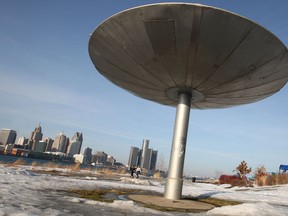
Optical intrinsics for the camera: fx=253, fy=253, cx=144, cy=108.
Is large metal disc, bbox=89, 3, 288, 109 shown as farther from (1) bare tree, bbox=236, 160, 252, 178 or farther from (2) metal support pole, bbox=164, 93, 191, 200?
(1) bare tree, bbox=236, 160, 252, 178

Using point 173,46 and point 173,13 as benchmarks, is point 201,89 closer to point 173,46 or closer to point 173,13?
point 173,46

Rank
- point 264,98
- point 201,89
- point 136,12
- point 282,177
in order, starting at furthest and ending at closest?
point 282,177, point 264,98, point 201,89, point 136,12

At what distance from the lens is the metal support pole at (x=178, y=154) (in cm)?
1017

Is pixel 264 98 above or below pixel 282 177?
above

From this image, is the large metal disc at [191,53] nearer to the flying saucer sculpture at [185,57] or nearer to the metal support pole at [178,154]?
the flying saucer sculpture at [185,57]

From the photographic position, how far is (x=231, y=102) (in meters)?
13.2

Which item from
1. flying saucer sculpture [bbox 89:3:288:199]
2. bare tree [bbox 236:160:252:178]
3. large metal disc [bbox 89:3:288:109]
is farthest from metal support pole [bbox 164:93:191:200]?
bare tree [bbox 236:160:252:178]

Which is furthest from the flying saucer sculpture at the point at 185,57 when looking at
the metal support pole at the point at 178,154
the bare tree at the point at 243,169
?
the bare tree at the point at 243,169

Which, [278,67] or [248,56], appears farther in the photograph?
[278,67]

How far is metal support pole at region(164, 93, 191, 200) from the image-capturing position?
400 inches

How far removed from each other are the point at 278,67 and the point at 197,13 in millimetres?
4149

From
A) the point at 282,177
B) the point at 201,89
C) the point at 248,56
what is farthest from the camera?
the point at 282,177

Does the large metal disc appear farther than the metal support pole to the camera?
No

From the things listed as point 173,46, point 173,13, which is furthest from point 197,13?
point 173,46
